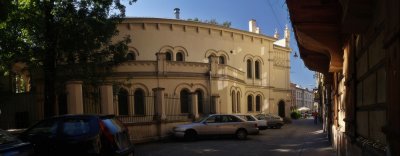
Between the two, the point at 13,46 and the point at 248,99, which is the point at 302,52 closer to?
the point at 13,46

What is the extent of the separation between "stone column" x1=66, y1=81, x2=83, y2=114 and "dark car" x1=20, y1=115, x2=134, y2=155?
693 centimetres

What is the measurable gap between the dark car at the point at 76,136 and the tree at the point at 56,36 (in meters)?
9.19

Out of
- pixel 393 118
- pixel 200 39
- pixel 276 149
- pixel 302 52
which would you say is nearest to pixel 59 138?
pixel 302 52

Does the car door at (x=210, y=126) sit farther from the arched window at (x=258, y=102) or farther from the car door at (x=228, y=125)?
the arched window at (x=258, y=102)

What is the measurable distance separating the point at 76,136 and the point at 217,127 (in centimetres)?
1246

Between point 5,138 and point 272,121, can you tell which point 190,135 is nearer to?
point 272,121

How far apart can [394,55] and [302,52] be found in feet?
26.6

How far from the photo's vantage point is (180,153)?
15414 millimetres

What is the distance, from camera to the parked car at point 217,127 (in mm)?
20531

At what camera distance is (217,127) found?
2102cm

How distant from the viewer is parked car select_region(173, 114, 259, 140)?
2053 cm

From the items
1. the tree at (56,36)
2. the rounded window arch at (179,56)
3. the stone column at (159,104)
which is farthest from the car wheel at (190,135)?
the rounded window arch at (179,56)

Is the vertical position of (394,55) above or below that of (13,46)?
below

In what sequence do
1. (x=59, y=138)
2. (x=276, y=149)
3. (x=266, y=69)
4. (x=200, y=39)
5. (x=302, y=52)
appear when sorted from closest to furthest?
(x=59, y=138), (x=302, y=52), (x=276, y=149), (x=200, y=39), (x=266, y=69)
